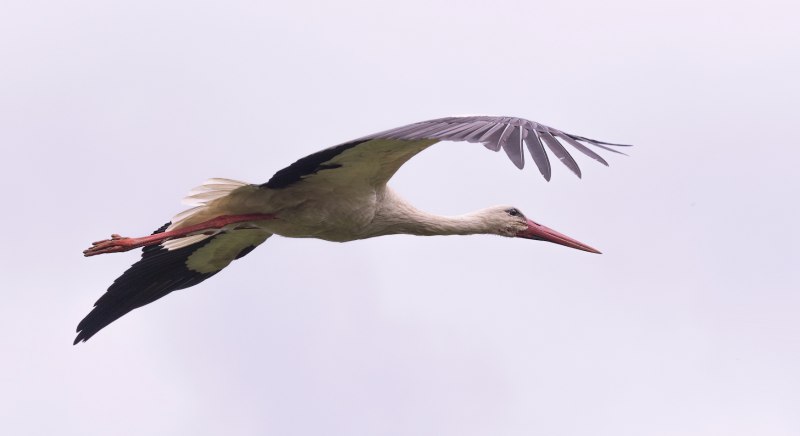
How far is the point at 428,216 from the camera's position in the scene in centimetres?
982

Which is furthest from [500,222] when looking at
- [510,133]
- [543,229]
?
[510,133]

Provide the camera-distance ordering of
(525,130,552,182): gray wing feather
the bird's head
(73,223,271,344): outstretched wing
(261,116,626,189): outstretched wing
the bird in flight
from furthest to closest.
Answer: the bird's head
(73,223,271,344): outstretched wing
the bird in flight
(261,116,626,189): outstretched wing
(525,130,552,182): gray wing feather

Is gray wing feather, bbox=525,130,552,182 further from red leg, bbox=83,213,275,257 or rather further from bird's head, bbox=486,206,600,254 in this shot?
bird's head, bbox=486,206,600,254

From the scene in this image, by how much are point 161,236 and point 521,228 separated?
2812 millimetres

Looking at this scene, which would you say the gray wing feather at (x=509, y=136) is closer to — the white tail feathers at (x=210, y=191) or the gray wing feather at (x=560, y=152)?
the gray wing feather at (x=560, y=152)

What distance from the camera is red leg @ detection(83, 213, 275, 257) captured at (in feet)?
30.9

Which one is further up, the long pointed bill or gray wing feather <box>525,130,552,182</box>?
gray wing feather <box>525,130,552,182</box>

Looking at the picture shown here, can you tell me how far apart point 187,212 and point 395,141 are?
1.82 meters

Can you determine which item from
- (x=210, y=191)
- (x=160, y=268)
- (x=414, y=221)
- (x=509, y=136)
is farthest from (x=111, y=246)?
(x=509, y=136)

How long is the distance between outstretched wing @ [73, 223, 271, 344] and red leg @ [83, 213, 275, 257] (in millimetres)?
659

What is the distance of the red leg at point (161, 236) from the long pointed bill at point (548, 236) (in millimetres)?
2344

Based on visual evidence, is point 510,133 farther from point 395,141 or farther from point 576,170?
point 395,141

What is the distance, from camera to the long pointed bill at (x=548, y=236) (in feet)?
35.9

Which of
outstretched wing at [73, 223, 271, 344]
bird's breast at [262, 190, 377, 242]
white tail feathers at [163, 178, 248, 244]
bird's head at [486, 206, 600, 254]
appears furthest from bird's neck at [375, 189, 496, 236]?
outstretched wing at [73, 223, 271, 344]
